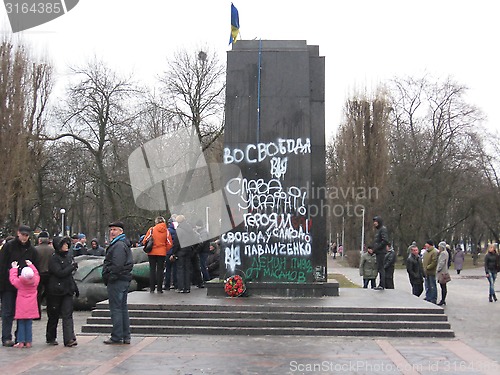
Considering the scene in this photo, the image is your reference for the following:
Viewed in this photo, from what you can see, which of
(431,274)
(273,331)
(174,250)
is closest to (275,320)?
Result: (273,331)

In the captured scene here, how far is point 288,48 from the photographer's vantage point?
1445cm

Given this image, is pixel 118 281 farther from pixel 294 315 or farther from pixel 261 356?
pixel 294 315

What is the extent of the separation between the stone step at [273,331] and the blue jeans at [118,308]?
45.3 inches

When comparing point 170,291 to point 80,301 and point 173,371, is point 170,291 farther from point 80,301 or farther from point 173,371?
point 173,371

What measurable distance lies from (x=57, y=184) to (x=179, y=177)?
11.4 metres

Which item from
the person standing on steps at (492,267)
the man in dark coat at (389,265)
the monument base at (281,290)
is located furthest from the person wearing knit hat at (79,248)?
the person standing on steps at (492,267)

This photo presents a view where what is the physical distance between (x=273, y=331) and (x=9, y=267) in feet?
14.8

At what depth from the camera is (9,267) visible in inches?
400

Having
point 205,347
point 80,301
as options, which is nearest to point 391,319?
point 205,347

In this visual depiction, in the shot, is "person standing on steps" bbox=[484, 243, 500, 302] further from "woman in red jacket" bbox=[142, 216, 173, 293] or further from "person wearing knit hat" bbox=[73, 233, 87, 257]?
"person wearing knit hat" bbox=[73, 233, 87, 257]

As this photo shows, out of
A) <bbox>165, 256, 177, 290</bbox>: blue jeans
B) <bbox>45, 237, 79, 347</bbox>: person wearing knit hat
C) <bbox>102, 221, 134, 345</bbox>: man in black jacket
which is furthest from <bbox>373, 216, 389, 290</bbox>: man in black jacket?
<bbox>45, 237, 79, 347</bbox>: person wearing knit hat

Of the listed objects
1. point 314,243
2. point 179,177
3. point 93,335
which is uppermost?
point 179,177

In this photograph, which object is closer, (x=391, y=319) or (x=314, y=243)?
(x=391, y=319)

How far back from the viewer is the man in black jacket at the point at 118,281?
10062mm
